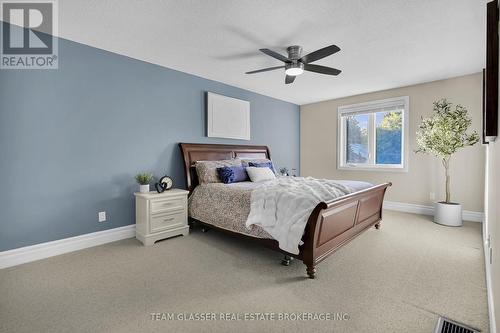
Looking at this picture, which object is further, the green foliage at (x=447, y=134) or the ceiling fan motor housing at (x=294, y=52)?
the green foliage at (x=447, y=134)

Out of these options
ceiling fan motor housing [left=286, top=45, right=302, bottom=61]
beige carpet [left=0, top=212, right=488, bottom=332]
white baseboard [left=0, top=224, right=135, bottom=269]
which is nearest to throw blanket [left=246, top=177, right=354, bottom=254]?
beige carpet [left=0, top=212, right=488, bottom=332]

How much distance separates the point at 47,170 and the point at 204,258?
213 cm

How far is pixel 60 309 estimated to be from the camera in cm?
183

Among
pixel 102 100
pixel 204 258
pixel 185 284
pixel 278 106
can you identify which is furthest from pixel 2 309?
pixel 278 106

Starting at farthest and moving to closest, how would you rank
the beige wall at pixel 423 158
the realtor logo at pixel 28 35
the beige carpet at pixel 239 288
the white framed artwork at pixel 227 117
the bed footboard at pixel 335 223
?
the white framed artwork at pixel 227 117, the beige wall at pixel 423 158, the realtor logo at pixel 28 35, the bed footboard at pixel 335 223, the beige carpet at pixel 239 288

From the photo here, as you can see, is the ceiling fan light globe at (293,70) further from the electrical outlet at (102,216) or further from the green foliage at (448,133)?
the electrical outlet at (102,216)

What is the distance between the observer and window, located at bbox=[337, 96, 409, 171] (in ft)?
16.3

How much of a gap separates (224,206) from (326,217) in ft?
4.54

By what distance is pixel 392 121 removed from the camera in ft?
16.8

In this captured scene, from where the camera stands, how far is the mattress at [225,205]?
2884 mm

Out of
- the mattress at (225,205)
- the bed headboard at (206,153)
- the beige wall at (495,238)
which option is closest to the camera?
the beige wall at (495,238)

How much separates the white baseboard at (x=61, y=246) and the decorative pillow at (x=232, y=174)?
4.99 ft

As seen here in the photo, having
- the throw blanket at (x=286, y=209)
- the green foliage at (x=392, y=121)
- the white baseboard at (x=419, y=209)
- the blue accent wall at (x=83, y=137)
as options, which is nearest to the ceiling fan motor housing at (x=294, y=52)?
the throw blanket at (x=286, y=209)

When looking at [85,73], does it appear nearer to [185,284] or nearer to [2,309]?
[2,309]
